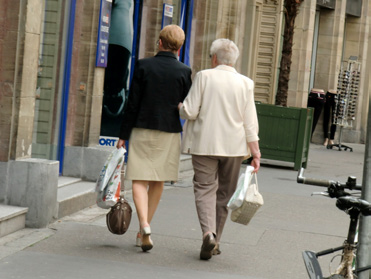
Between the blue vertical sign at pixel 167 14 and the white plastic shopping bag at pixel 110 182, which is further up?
the blue vertical sign at pixel 167 14

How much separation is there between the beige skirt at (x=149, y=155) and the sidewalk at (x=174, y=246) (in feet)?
1.93

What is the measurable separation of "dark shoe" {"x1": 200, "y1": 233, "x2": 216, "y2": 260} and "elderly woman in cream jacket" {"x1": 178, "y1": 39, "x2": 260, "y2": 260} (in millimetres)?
154

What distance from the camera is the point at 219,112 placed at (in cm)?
738

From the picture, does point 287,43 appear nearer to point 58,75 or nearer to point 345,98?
point 345,98

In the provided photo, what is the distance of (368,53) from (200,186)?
23.0 metres

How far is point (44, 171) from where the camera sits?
7.87 m

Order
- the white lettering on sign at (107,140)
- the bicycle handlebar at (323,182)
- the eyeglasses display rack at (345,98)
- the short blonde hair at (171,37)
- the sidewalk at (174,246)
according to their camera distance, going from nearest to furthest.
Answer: the bicycle handlebar at (323,182) < the sidewalk at (174,246) < the short blonde hair at (171,37) < the white lettering on sign at (107,140) < the eyeglasses display rack at (345,98)

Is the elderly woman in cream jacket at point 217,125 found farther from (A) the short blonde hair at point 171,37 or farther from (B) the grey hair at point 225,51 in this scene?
(A) the short blonde hair at point 171,37

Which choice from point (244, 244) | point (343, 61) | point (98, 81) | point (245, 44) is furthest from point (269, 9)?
point (244, 244)

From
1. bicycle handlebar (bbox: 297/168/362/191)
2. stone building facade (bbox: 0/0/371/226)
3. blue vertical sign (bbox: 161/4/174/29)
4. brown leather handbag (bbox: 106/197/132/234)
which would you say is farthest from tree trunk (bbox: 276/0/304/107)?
bicycle handlebar (bbox: 297/168/362/191)

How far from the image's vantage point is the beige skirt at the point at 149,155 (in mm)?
7492

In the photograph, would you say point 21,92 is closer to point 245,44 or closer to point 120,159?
point 120,159

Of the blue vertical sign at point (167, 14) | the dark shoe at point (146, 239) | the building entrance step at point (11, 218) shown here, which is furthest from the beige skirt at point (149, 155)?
the blue vertical sign at point (167, 14)

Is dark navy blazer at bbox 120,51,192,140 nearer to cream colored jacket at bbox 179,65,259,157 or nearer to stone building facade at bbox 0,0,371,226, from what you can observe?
cream colored jacket at bbox 179,65,259,157
